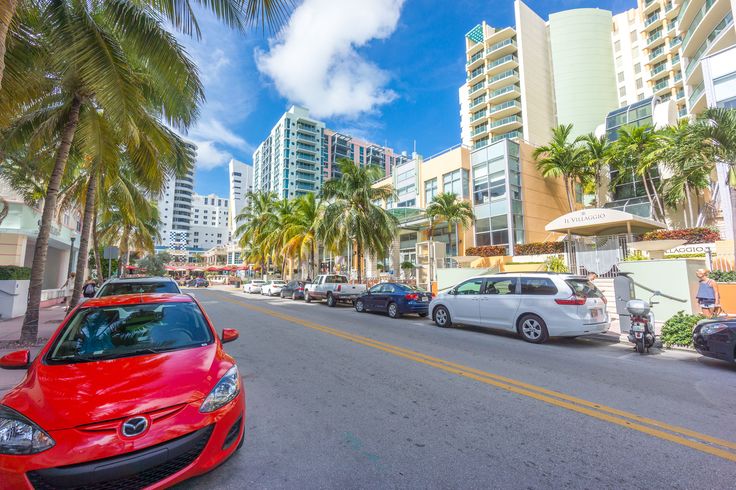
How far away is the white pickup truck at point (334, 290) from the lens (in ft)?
63.6

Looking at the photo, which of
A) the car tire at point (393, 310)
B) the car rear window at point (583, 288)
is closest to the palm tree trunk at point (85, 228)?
the car tire at point (393, 310)

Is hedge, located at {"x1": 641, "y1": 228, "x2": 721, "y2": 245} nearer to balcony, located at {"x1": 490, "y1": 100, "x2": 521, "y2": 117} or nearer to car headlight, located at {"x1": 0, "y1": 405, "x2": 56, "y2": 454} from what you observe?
car headlight, located at {"x1": 0, "y1": 405, "x2": 56, "y2": 454}

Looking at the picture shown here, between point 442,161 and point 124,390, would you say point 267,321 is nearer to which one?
point 124,390

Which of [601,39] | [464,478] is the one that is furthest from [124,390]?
[601,39]

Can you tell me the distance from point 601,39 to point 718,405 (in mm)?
64683

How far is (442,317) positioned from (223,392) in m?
9.10

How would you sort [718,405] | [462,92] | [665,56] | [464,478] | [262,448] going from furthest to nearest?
[462,92] < [665,56] < [718,405] < [262,448] < [464,478]

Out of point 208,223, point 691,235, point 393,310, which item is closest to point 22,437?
point 393,310

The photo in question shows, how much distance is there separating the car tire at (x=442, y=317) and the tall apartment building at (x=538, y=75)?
128 feet

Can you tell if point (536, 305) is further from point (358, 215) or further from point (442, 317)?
point (358, 215)

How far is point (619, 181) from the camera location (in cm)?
2669

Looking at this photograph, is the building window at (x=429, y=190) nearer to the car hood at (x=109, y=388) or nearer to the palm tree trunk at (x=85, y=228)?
the palm tree trunk at (x=85, y=228)

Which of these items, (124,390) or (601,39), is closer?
(124,390)

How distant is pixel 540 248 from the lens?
72.6ft
